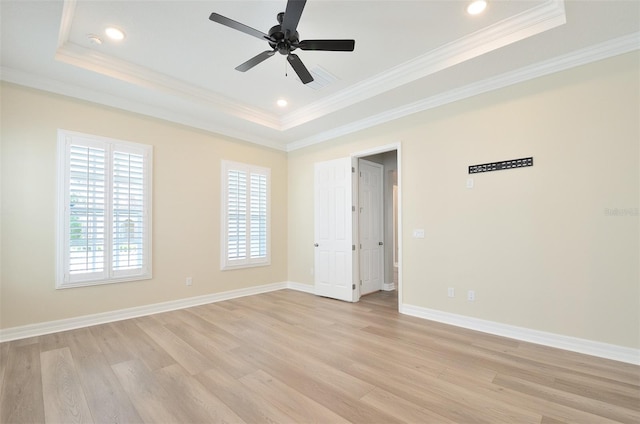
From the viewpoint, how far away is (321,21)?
2.85 meters

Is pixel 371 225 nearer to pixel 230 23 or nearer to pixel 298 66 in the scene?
pixel 298 66

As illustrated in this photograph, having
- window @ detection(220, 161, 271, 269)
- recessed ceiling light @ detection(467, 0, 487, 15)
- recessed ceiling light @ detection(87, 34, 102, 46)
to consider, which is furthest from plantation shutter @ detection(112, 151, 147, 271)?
recessed ceiling light @ detection(467, 0, 487, 15)

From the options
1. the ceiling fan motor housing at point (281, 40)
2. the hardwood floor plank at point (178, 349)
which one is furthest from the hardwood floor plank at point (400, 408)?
the ceiling fan motor housing at point (281, 40)

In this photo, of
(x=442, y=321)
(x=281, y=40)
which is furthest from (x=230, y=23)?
(x=442, y=321)

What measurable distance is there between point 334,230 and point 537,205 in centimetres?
302

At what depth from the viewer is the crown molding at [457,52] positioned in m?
2.64

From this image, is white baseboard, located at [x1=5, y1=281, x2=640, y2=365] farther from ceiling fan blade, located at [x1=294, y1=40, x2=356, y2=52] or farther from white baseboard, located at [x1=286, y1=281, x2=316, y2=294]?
ceiling fan blade, located at [x1=294, y1=40, x2=356, y2=52]

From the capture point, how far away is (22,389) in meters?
2.26

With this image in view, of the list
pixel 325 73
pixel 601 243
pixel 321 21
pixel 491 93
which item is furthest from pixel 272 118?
pixel 601 243

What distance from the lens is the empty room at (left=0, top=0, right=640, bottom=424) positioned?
2326 millimetres

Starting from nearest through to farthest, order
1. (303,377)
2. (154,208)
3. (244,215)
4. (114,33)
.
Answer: (303,377)
(114,33)
(154,208)
(244,215)

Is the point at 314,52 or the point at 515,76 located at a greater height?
the point at 314,52

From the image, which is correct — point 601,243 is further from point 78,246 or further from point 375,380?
point 78,246

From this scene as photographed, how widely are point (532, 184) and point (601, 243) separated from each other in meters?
0.83
